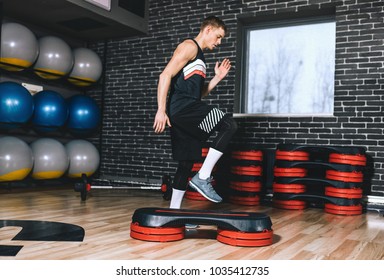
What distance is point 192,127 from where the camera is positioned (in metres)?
2.89

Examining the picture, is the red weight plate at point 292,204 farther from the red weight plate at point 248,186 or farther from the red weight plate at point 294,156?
the red weight plate at point 294,156

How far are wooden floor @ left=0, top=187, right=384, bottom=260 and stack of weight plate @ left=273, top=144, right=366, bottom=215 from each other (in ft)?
0.54

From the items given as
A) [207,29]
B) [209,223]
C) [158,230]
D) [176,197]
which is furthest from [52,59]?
[209,223]

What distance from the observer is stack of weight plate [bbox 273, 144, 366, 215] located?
423 centimetres

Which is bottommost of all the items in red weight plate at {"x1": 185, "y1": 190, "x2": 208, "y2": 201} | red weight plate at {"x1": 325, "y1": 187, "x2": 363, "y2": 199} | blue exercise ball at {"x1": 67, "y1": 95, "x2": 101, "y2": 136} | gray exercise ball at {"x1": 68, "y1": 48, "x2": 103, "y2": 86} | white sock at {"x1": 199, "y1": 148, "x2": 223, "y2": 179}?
red weight plate at {"x1": 185, "y1": 190, "x2": 208, "y2": 201}

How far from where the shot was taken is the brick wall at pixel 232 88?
4.64 m

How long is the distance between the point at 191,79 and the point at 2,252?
1.64m

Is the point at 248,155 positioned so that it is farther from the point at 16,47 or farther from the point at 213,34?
the point at 16,47

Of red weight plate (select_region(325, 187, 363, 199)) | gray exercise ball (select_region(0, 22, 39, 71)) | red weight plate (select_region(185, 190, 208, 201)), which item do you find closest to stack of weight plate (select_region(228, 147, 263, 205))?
red weight plate (select_region(185, 190, 208, 201))

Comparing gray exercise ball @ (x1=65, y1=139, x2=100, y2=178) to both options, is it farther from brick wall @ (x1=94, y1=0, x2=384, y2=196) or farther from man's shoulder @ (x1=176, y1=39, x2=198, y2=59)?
man's shoulder @ (x1=176, y1=39, x2=198, y2=59)

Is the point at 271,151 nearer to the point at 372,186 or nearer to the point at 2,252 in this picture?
the point at 372,186

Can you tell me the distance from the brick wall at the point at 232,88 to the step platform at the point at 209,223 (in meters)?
2.61

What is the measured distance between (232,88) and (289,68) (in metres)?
0.78
